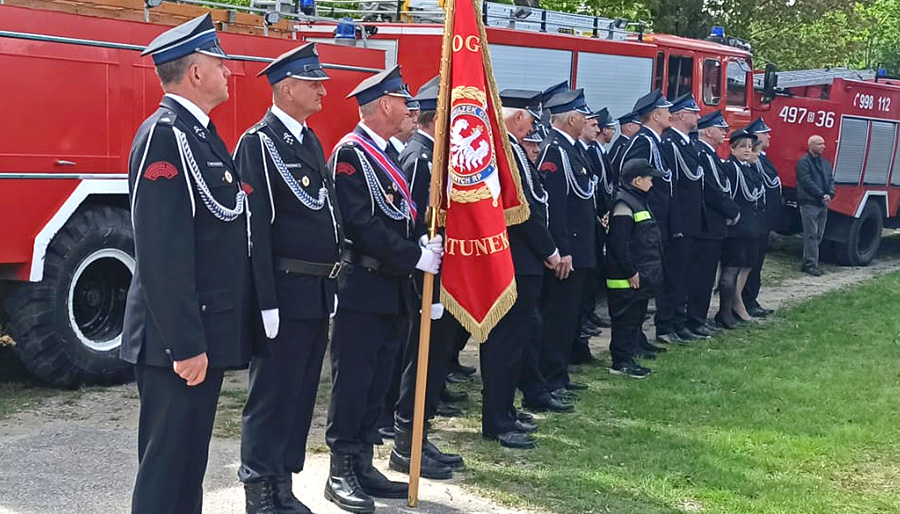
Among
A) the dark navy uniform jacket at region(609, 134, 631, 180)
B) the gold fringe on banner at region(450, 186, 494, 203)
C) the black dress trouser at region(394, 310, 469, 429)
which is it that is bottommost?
the black dress trouser at region(394, 310, 469, 429)

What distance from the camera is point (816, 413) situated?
706 centimetres

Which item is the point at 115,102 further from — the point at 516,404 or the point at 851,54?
the point at 851,54

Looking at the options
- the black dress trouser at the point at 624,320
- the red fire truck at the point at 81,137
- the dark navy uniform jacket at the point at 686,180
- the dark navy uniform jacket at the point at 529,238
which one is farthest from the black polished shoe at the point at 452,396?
the dark navy uniform jacket at the point at 686,180

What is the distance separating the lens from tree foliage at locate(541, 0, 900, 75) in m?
20.2

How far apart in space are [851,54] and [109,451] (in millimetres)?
26681

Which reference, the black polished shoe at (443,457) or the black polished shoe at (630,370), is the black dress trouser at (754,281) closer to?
the black polished shoe at (630,370)

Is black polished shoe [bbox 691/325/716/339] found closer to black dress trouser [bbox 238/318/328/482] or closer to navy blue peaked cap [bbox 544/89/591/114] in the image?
navy blue peaked cap [bbox 544/89/591/114]

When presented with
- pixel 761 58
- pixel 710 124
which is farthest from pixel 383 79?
pixel 761 58

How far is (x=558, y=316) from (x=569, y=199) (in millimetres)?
779

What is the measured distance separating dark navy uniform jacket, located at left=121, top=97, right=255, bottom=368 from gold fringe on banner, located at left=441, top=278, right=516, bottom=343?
63.4 inches

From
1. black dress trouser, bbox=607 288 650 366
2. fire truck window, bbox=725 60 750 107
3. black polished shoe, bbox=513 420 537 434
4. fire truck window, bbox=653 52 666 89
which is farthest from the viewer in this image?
fire truck window, bbox=725 60 750 107

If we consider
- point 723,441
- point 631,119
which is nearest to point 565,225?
point 723,441

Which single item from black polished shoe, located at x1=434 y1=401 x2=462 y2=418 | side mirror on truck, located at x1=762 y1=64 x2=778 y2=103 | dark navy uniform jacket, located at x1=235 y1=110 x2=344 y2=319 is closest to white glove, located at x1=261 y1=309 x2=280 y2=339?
dark navy uniform jacket, located at x1=235 y1=110 x2=344 y2=319

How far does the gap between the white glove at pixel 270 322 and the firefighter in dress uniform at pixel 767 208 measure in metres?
7.15
